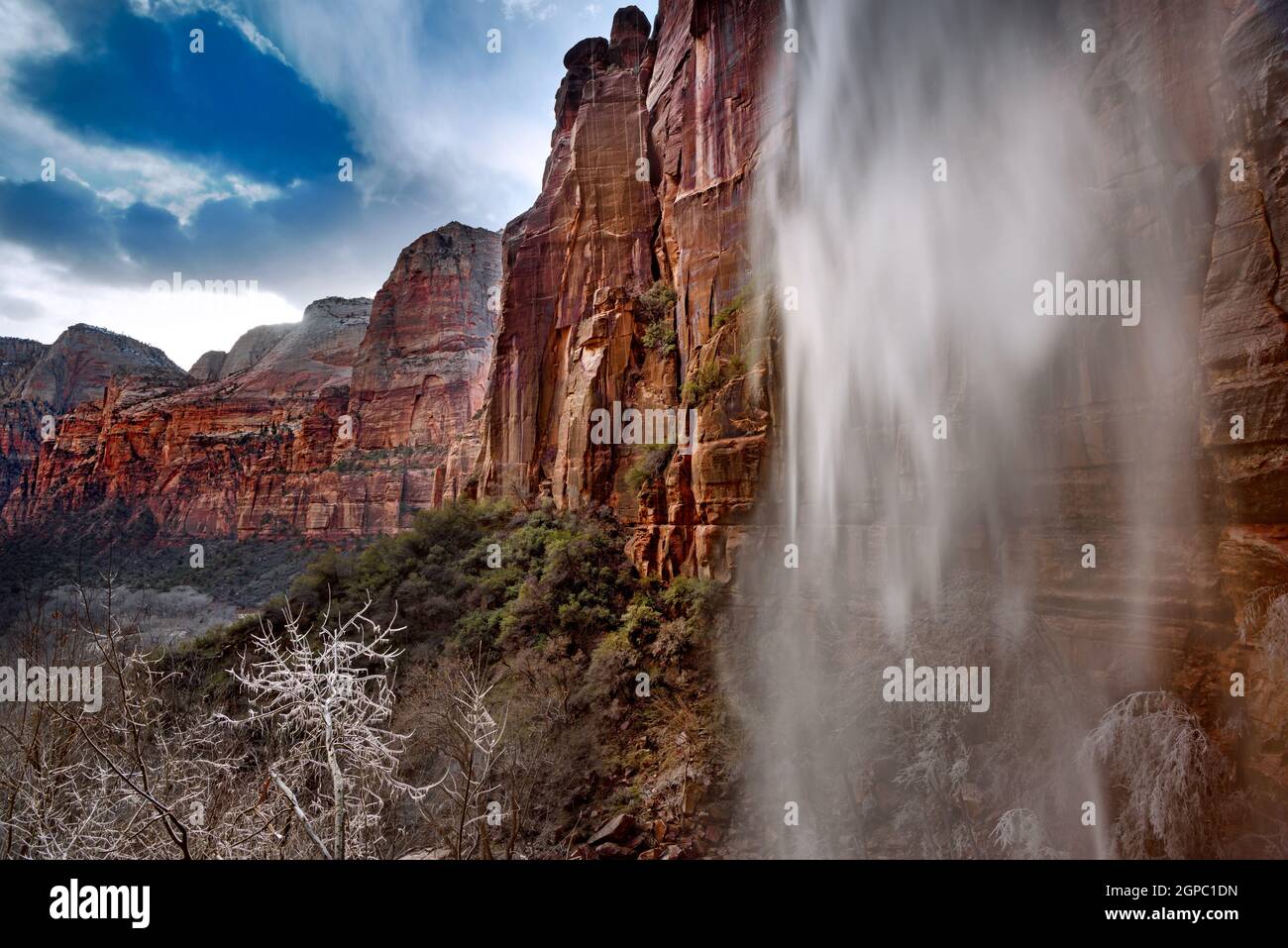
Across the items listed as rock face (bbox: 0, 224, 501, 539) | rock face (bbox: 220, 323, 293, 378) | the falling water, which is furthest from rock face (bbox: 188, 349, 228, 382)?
the falling water

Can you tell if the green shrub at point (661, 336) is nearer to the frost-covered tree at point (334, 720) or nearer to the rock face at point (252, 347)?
the frost-covered tree at point (334, 720)

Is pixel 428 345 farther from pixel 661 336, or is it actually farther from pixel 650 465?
pixel 650 465

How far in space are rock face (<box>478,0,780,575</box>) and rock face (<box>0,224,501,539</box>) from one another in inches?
898

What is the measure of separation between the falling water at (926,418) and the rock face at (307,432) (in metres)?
34.1

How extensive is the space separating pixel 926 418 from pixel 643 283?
11.6m

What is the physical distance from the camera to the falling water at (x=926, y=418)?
312 inches

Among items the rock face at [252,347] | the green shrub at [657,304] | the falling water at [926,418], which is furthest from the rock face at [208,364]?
the falling water at [926,418]

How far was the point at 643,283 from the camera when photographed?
1820 centimetres

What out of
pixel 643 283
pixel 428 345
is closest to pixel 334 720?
pixel 643 283

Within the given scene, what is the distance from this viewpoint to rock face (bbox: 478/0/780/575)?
44.2 feet
